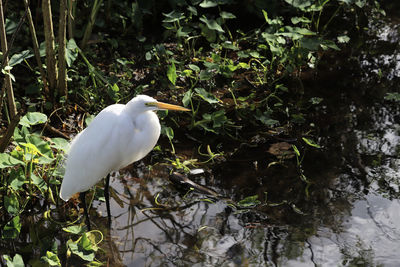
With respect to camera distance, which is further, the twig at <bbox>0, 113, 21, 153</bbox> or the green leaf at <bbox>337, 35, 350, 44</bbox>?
the green leaf at <bbox>337, 35, 350, 44</bbox>

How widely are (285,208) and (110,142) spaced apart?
1030 millimetres

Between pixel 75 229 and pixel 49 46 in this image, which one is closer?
pixel 75 229

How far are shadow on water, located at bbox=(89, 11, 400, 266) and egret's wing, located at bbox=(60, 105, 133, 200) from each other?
0.37 meters

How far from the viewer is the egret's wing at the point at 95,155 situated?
9.68 feet

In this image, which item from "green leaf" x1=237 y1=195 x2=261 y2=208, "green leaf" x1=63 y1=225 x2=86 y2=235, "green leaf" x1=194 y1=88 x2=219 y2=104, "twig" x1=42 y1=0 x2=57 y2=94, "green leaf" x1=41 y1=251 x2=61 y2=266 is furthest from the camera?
"green leaf" x1=194 y1=88 x2=219 y2=104

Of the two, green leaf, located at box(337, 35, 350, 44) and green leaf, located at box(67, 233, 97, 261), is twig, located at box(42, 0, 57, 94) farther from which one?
green leaf, located at box(337, 35, 350, 44)

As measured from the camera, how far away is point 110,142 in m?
2.97

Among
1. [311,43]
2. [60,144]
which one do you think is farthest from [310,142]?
[60,144]

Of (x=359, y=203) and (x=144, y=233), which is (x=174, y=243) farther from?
(x=359, y=203)

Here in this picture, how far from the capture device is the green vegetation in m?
3.06

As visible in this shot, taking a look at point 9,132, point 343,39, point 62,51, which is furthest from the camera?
point 343,39

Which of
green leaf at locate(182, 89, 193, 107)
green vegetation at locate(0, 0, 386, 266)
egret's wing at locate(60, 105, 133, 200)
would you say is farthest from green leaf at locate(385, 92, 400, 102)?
egret's wing at locate(60, 105, 133, 200)

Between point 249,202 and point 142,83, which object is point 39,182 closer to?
point 249,202

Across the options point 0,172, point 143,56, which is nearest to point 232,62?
point 143,56
